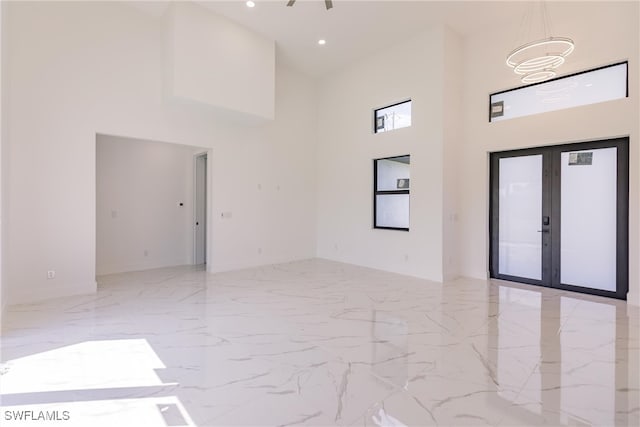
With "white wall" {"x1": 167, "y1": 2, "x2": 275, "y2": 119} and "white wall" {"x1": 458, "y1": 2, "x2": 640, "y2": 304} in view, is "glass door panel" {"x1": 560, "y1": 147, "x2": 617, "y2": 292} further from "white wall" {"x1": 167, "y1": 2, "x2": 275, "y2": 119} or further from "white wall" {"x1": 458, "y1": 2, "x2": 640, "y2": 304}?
"white wall" {"x1": 167, "y1": 2, "x2": 275, "y2": 119}

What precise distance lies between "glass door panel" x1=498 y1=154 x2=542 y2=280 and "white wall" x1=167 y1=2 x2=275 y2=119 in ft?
14.6

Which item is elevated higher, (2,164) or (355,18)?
(355,18)

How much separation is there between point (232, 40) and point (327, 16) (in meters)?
1.68

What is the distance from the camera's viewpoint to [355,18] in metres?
5.34

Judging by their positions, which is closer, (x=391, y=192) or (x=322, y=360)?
(x=322, y=360)

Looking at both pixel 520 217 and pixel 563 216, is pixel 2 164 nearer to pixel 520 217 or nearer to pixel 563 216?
pixel 520 217

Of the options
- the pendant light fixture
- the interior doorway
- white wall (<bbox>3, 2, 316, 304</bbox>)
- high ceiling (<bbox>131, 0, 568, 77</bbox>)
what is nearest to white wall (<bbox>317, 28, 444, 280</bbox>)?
high ceiling (<bbox>131, 0, 568, 77</bbox>)

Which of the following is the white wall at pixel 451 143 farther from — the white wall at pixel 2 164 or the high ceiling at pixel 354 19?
the white wall at pixel 2 164

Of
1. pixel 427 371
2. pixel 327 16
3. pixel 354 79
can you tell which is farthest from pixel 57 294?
pixel 354 79

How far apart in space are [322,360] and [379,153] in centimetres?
474

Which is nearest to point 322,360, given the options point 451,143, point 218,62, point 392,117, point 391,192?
point 391,192

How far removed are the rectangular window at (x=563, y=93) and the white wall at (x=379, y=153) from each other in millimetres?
1083

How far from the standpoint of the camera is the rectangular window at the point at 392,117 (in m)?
6.14

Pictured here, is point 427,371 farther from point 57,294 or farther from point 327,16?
point 327,16
